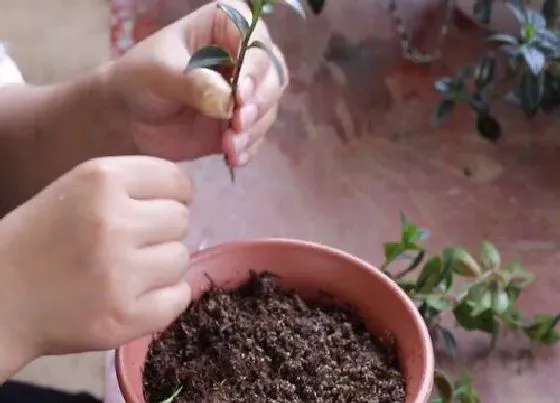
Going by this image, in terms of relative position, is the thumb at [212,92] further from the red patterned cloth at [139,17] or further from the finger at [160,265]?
the red patterned cloth at [139,17]

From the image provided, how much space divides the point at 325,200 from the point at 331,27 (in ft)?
0.91

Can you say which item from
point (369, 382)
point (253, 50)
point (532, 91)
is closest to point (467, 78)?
point (532, 91)

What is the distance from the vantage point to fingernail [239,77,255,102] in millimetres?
617

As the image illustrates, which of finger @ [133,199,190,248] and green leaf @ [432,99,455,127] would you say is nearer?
finger @ [133,199,190,248]

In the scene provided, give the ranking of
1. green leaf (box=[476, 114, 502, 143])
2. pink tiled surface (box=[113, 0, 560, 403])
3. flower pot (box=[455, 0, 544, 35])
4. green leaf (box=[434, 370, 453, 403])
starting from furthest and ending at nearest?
1. flower pot (box=[455, 0, 544, 35])
2. green leaf (box=[476, 114, 502, 143])
3. pink tiled surface (box=[113, 0, 560, 403])
4. green leaf (box=[434, 370, 453, 403])

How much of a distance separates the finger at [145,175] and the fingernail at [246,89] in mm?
69

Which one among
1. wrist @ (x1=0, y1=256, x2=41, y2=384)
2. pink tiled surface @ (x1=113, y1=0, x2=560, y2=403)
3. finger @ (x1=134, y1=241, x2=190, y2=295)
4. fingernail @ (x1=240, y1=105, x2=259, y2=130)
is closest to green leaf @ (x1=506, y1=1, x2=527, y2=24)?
pink tiled surface @ (x1=113, y1=0, x2=560, y2=403)

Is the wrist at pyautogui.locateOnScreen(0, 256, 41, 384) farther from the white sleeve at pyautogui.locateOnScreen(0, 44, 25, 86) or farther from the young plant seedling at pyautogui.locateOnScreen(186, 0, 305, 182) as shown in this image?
the white sleeve at pyautogui.locateOnScreen(0, 44, 25, 86)

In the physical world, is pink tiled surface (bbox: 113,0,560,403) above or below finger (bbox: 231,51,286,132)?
below

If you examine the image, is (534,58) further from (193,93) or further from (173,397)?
(173,397)

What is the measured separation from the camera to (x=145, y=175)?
580mm

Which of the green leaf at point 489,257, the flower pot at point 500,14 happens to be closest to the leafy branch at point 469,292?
the green leaf at point 489,257

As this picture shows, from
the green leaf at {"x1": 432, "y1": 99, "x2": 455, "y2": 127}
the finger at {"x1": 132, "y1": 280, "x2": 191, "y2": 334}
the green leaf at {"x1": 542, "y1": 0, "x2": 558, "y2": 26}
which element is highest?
the finger at {"x1": 132, "y1": 280, "x2": 191, "y2": 334}

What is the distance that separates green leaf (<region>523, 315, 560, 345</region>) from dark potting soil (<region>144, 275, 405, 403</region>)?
0.17 meters
